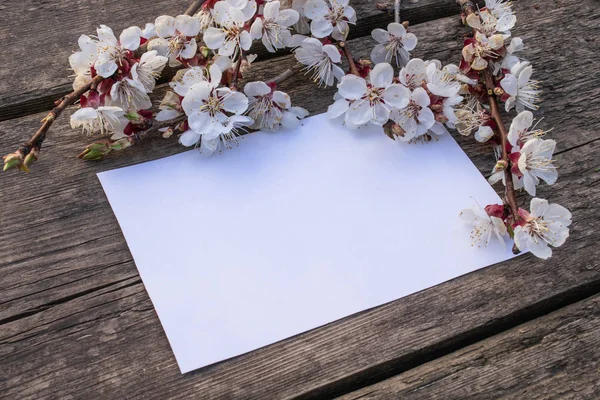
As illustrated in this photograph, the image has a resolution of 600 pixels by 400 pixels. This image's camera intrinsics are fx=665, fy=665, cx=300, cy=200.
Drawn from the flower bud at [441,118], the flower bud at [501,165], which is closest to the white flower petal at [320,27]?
the flower bud at [441,118]

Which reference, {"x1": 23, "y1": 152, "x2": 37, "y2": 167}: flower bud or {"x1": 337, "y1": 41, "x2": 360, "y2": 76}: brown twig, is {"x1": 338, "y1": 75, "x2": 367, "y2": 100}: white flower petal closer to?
{"x1": 337, "y1": 41, "x2": 360, "y2": 76}: brown twig

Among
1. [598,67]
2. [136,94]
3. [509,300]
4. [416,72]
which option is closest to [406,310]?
[509,300]

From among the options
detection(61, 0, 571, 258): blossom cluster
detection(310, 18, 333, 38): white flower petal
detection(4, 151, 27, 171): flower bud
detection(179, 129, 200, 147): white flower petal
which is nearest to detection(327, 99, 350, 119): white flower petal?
detection(61, 0, 571, 258): blossom cluster

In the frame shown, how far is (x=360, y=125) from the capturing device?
3.36ft

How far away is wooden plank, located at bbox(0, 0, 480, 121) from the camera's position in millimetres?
1033

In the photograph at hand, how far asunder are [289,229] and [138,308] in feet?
0.74

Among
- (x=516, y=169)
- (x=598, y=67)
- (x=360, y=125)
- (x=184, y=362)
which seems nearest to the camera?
(x=184, y=362)

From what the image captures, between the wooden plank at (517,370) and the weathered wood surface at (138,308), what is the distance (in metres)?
0.02

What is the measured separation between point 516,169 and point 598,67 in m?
0.36

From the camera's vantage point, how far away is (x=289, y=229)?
91 cm

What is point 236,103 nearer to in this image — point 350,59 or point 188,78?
point 188,78

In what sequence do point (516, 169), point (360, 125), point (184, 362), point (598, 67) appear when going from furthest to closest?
point (598, 67) < point (360, 125) < point (516, 169) < point (184, 362)

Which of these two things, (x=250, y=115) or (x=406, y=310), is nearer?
(x=406, y=310)

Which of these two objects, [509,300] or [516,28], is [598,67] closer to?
[516,28]
